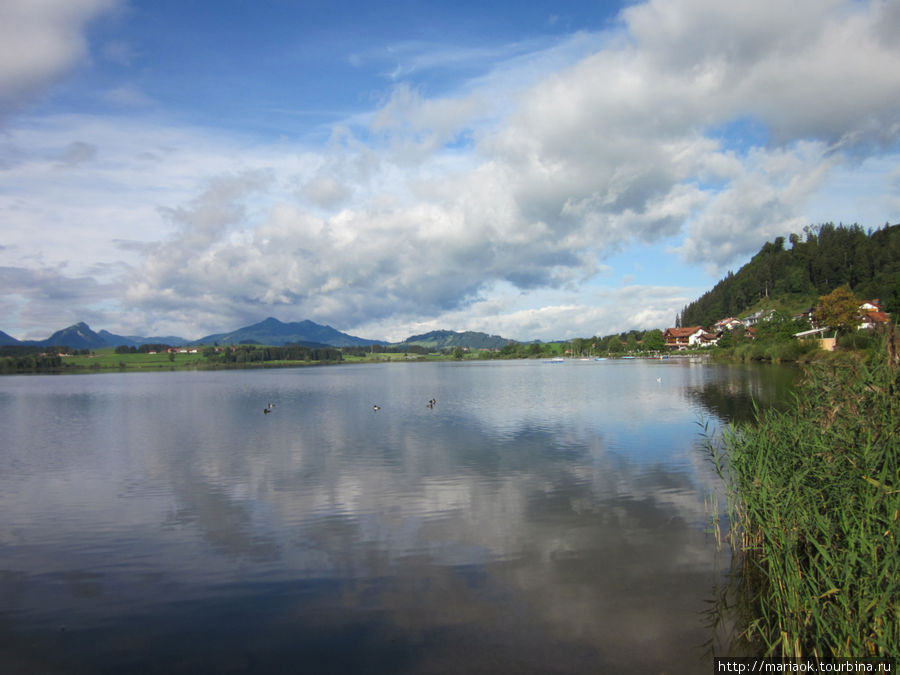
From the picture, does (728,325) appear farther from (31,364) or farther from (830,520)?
(31,364)

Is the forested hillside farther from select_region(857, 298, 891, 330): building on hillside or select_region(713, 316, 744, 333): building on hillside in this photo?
select_region(713, 316, 744, 333): building on hillside

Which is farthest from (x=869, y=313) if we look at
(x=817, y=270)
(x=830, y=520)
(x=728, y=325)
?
(x=830, y=520)

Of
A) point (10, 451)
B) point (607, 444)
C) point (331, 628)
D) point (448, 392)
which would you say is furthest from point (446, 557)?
point (448, 392)

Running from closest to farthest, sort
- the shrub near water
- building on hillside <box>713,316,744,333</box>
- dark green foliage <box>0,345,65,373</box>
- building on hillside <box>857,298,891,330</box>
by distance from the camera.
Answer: the shrub near water, building on hillside <box>857,298,891,330</box>, dark green foliage <box>0,345,65,373</box>, building on hillside <box>713,316,744,333</box>

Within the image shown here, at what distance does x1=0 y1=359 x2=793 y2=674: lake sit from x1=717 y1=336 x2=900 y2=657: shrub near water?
141 centimetres

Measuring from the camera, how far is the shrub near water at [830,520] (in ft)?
21.7

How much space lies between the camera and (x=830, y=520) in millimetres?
8180

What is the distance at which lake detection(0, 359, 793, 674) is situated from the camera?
8.53m

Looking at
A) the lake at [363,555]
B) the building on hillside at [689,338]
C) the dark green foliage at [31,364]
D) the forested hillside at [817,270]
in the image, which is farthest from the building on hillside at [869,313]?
the dark green foliage at [31,364]

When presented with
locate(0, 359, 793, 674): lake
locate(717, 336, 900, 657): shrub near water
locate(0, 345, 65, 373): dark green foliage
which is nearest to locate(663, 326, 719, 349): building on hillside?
locate(0, 359, 793, 674): lake

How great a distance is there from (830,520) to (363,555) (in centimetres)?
928

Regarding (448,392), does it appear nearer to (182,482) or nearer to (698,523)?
(182,482)

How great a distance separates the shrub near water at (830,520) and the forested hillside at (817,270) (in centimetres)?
10490

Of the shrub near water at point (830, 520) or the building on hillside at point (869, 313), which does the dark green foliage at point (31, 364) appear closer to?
the shrub near water at point (830, 520)
